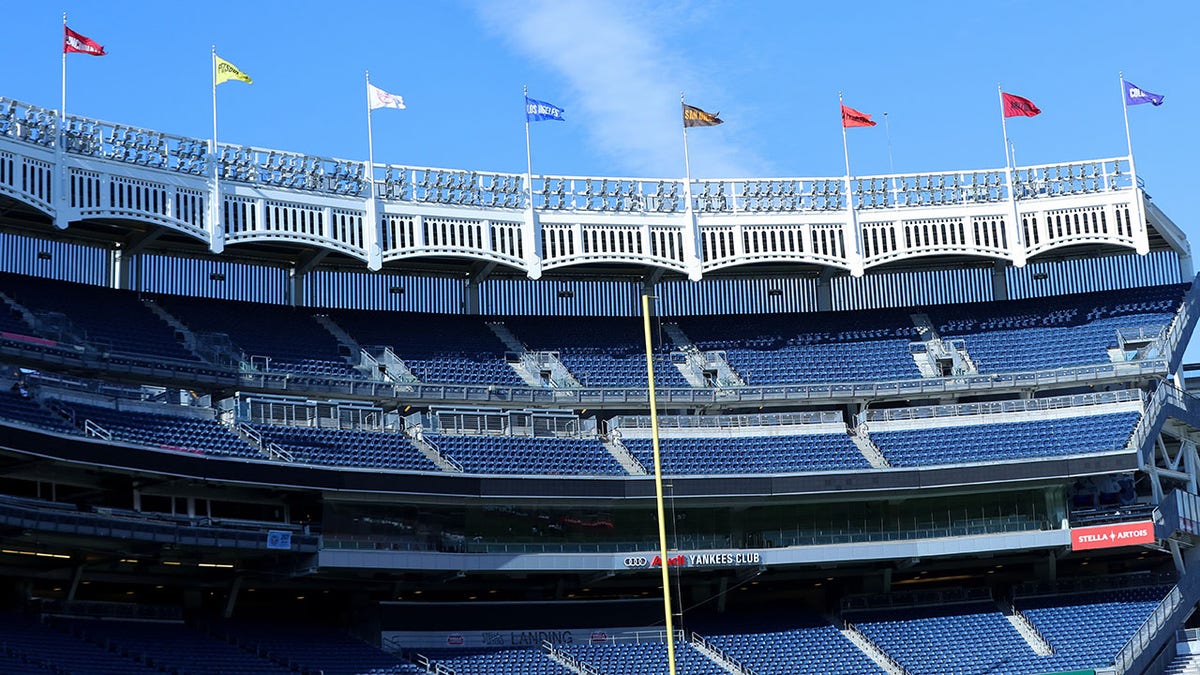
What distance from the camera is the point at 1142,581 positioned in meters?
53.8

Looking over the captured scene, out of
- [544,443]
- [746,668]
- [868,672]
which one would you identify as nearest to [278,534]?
[544,443]

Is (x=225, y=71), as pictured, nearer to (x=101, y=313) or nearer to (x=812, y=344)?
(x=101, y=313)

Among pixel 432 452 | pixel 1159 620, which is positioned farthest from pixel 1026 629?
pixel 432 452

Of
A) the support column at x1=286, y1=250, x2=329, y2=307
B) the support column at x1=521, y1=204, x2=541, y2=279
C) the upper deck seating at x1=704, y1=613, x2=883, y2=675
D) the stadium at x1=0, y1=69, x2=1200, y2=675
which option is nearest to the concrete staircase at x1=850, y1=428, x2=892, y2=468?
the stadium at x1=0, y1=69, x2=1200, y2=675

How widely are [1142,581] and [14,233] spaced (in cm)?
3788

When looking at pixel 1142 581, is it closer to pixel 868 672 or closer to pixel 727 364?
pixel 868 672

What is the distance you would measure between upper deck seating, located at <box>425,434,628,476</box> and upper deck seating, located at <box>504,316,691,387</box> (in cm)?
493

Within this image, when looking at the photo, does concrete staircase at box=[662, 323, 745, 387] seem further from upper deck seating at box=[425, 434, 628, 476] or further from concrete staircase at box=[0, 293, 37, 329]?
concrete staircase at box=[0, 293, 37, 329]

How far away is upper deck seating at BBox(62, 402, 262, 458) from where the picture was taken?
45594 mm

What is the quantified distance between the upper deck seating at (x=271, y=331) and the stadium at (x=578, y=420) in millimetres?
143

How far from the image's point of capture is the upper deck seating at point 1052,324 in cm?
5772

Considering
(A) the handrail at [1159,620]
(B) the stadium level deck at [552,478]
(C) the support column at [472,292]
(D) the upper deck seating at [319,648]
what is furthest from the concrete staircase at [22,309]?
(A) the handrail at [1159,620]

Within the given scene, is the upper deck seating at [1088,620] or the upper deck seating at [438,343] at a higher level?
Result: the upper deck seating at [438,343]

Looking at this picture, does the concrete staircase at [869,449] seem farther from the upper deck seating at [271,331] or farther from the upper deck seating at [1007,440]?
the upper deck seating at [271,331]
